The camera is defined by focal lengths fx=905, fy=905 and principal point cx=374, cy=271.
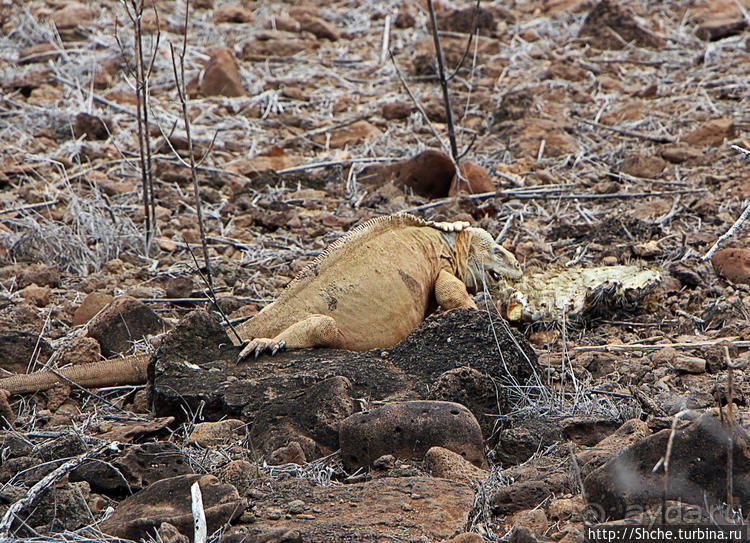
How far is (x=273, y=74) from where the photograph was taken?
11742mm

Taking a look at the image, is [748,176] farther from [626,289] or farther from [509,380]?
[509,380]

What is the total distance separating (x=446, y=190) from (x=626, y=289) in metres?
2.91

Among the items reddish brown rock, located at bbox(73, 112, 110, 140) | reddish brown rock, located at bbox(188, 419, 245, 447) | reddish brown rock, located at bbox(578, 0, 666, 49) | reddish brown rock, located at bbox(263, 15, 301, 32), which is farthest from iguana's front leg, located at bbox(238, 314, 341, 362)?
reddish brown rock, located at bbox(263, 15, 301, 32)

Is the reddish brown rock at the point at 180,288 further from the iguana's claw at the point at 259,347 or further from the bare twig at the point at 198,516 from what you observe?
the bare twig at the point at 198,516

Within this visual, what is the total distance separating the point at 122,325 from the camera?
5562 mm

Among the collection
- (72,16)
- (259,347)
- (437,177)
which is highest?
(72,16)

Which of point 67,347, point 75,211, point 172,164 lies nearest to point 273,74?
point 172,164

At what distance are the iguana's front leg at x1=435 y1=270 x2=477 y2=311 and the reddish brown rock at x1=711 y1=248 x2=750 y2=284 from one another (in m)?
1.71

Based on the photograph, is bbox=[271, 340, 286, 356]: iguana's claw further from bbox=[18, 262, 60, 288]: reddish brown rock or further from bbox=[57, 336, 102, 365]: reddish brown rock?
bbox=[18, 262, 60, 288]: reddish brown rock

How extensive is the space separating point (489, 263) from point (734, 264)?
5.25ft

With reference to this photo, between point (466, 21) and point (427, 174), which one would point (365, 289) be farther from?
point (466, 21)

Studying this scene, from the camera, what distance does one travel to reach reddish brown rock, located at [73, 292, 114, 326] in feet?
19.8

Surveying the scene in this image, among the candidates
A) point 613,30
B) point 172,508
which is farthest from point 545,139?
point 172,508

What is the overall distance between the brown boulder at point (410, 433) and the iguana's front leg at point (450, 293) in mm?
1791
